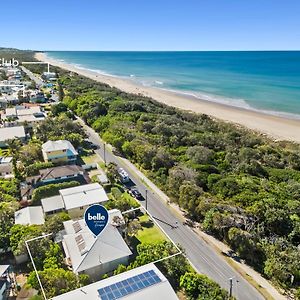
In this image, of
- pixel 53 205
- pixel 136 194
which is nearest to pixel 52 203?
pixel 53 205

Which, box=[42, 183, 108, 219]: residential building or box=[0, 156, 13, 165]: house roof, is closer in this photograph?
box=[42, 183, 108, 219]: residential building

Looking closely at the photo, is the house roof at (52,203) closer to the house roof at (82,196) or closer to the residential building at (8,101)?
the house roof at (82,196)

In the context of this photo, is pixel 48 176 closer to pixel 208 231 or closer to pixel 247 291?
pixel 208 231

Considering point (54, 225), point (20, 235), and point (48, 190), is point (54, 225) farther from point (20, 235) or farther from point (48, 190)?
point (48, 190)

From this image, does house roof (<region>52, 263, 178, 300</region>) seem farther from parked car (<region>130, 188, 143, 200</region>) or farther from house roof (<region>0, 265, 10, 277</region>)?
parked car (<region>130, 188, 143, 200</region>)

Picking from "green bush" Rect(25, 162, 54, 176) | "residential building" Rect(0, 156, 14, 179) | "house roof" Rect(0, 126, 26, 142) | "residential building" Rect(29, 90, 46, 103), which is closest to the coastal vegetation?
"green bush" Rect(25, 162, 54, 176)

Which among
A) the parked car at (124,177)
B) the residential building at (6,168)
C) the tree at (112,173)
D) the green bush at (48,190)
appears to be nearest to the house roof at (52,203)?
the green bush at (48,190)
